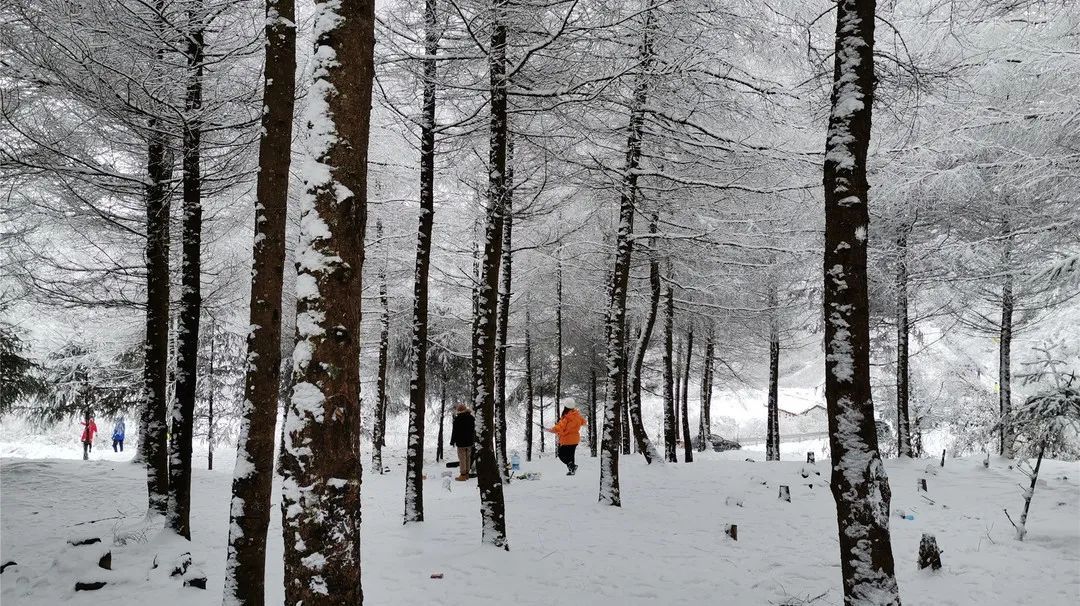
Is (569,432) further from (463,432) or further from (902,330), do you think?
(902,330)

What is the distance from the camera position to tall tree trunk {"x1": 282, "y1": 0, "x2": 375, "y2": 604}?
102 inches

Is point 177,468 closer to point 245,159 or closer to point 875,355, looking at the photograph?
point 245,159

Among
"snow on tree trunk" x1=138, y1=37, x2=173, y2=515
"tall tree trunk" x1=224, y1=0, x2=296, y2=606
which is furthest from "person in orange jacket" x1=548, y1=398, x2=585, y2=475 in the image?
"tall tree trunk" x1=224, y1=0, x2=296, y2=606

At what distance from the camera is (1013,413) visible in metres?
7.10

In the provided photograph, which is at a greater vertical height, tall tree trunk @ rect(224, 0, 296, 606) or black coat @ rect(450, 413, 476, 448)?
tall tree trunk @ rect(224, 0, 296, 606)

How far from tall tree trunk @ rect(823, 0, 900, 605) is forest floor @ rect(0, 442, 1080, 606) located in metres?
1.25

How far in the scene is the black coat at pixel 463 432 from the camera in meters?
12.8

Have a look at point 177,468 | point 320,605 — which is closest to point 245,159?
point 177,468

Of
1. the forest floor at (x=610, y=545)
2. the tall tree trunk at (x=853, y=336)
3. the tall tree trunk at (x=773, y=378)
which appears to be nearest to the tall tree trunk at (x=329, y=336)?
the forest floor at (x=610, y=545)

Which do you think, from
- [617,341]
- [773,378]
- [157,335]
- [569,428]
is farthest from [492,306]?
[773,378]

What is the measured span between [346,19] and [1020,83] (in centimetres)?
1036

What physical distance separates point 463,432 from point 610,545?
21.8 ft

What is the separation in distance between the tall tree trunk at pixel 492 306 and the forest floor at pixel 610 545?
0.44 meters

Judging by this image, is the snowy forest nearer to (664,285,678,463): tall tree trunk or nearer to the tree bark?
the tree bark
